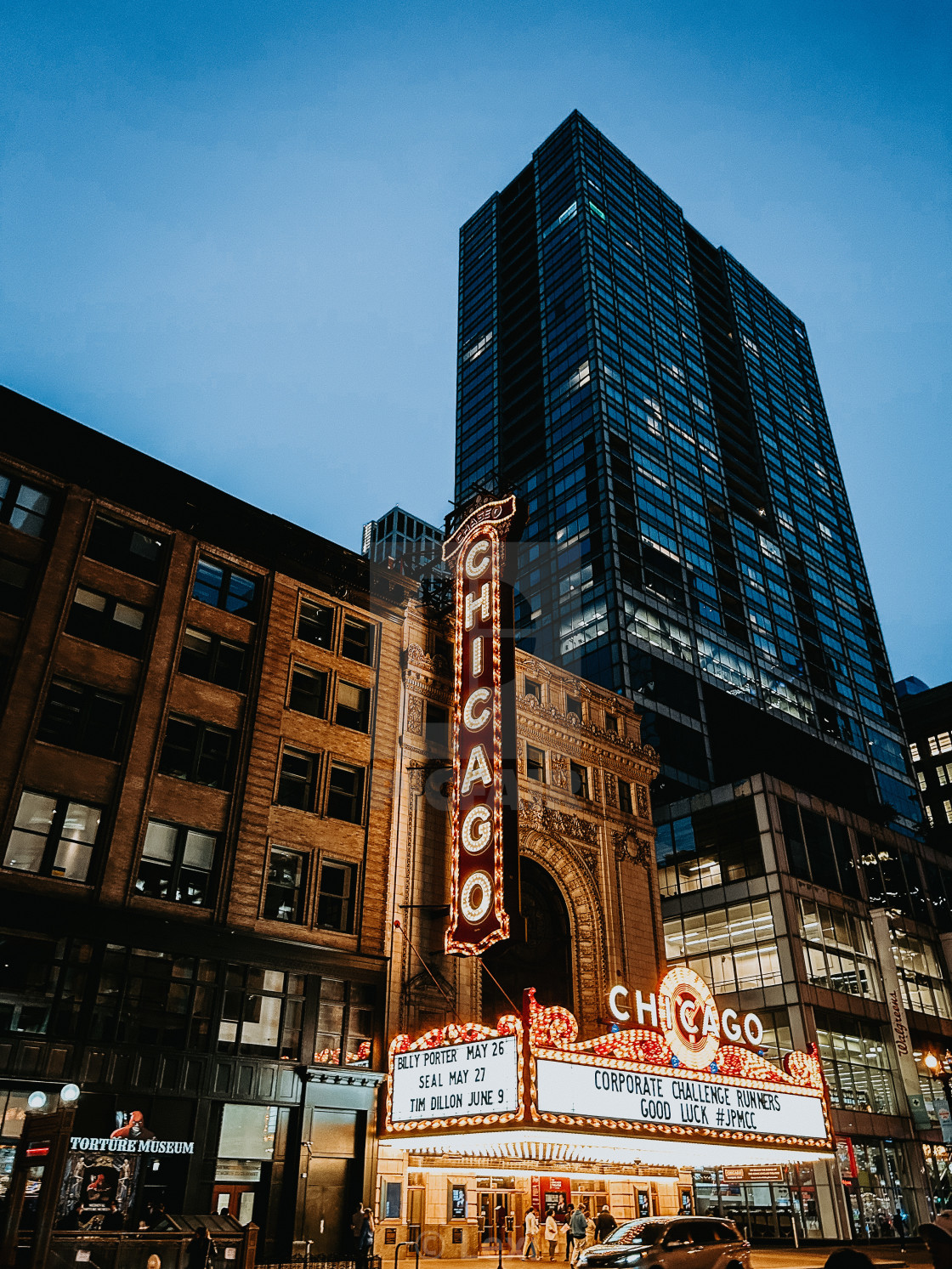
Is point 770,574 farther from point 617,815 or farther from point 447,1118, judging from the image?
point 447,1118

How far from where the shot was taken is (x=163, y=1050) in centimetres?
2295

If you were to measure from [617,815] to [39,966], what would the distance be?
77.8ft

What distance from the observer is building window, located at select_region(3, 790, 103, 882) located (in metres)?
23.4


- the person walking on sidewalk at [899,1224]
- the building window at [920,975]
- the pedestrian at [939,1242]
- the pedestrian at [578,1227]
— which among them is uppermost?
the building window at [920,975]

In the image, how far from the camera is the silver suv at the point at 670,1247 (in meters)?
16.9

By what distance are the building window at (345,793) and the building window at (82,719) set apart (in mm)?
7160

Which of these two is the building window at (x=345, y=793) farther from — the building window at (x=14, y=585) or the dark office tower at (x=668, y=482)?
the dark office tower at (x=668, y=482)

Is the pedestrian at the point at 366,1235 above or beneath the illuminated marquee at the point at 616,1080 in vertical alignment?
beneath

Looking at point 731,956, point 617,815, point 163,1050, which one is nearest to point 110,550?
point 163,1050

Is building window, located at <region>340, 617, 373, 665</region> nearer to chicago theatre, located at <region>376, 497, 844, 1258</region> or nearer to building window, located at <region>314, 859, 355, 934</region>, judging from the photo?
chicago theatre, located at <region>376, 497, 844, 1258</region>

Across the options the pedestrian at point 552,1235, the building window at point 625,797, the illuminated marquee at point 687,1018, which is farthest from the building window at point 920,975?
the pedestrian at point 552,1235

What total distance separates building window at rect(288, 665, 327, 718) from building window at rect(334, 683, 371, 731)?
0.66 metres

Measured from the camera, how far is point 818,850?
47.8 m

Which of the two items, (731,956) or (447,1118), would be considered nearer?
(447,1118)
